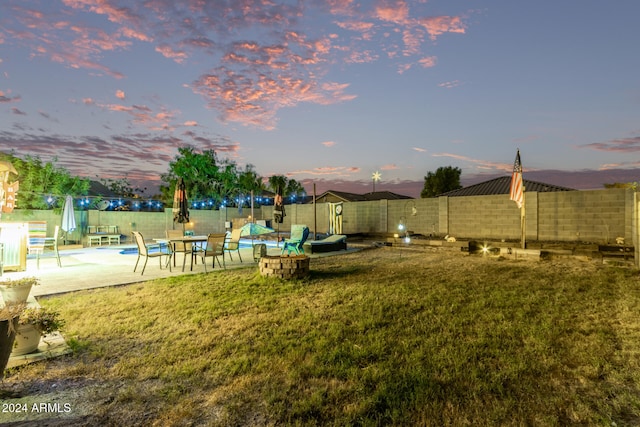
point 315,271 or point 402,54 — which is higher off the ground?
point 402,54

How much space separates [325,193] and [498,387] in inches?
1057

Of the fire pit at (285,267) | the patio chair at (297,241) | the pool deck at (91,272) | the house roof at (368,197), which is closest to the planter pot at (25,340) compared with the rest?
the pool deck at (91,272)

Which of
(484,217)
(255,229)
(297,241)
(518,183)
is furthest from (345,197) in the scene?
(297,241)

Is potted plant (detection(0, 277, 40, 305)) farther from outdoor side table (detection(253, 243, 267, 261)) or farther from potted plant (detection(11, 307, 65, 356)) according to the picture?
outdoor side table (detection(253, 243, 267, 261))

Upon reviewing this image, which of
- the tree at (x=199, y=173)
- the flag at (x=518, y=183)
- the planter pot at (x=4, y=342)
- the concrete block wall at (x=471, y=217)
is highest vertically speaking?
the tree at (x=199, y=173)

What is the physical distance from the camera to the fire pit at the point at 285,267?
228 inches

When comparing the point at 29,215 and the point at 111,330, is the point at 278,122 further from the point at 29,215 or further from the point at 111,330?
the point at 111,330

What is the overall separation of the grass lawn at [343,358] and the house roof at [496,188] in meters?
11.4

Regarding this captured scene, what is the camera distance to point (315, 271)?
6723 mm

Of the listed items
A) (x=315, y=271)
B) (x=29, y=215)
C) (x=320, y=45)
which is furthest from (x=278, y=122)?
(x=29, y=215)

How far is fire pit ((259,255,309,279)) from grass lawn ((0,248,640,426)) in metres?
0.76

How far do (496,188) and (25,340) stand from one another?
17.9 m

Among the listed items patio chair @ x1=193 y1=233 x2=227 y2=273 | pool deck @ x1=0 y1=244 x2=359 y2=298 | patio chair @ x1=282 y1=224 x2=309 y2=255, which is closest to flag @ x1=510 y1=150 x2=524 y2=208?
patio chair @ x1=282 y1=224 x2=309 y2=255

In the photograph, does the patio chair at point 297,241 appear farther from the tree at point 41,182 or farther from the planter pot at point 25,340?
the tree at point 41,182
